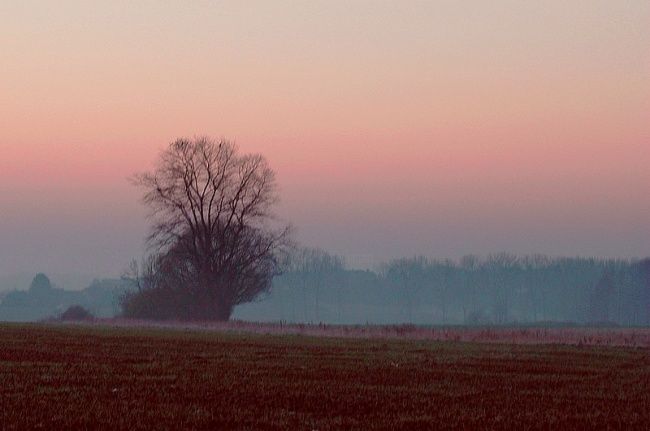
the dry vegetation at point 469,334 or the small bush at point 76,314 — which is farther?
the small bush at point 76,314

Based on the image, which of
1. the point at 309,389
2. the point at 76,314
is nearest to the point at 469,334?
the point at 309,389

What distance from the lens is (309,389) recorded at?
2188 cm

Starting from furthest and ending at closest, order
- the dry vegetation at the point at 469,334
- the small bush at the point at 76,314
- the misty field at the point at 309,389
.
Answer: the small bush at the point at 76,314
the dry vegetation at the point at 469,334
the misty field at the point at 309,389

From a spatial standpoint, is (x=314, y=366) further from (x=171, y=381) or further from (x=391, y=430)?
(x=391, y=430)

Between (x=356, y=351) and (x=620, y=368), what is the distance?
35.8 feet

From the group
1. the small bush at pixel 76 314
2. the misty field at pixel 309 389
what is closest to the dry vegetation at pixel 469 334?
the misty field at pixel 309 389

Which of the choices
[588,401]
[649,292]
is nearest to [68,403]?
[588,401]

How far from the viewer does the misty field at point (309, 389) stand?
17.0m

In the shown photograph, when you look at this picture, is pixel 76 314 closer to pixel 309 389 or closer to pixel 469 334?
pixel 469 334

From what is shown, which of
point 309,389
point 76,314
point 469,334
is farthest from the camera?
point 76,314

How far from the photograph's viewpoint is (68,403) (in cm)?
1819

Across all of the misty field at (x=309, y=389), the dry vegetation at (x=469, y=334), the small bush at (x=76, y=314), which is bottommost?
the misty field at (x=309, y=389)

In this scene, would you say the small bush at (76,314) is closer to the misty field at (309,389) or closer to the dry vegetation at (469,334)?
the dry vegetation at (469,334)

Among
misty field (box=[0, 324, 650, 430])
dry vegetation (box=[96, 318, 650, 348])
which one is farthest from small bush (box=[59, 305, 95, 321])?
misty field (box=[0, 324, 650, 430])
